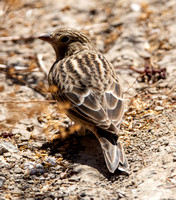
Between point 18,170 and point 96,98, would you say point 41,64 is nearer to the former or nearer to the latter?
point 96,98

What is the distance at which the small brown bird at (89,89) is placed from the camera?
177 inches

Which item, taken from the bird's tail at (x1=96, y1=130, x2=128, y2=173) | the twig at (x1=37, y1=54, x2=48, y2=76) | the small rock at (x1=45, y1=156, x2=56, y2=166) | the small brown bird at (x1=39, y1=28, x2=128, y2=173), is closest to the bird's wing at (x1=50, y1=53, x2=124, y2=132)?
the small brown bird at (x1=39, y1=28, x2=128, y2=173)

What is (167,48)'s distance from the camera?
7.37 m

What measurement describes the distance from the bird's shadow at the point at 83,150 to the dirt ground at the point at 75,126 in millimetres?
13

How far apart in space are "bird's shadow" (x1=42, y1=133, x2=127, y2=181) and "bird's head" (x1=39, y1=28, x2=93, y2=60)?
135cm

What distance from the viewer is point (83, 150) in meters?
5.07

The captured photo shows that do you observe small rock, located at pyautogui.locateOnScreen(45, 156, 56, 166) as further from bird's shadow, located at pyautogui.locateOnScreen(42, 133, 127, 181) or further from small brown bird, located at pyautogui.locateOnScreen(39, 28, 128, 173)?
small brown bird, located at pyautogui.locateOnScreen(39, 28, 128, 173)

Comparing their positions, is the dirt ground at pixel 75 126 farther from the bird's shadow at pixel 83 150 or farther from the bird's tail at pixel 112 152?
the bird's tail at pixel 112 152

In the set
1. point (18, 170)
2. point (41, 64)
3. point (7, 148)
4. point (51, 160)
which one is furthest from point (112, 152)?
point (41, 64)

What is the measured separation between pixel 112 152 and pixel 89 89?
2.94 ft

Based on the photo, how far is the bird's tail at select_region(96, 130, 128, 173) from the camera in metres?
4.35

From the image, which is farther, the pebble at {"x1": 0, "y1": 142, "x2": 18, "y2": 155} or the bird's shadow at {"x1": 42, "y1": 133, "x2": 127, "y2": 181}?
the pebble at {"x1": 0, "y1": 142, "x2": 18, "y2": 155}

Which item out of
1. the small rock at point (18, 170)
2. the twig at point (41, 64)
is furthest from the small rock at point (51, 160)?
the twig at point (41, 64)

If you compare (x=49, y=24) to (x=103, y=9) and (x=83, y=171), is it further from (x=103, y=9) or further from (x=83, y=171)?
(x=83, y=171)
